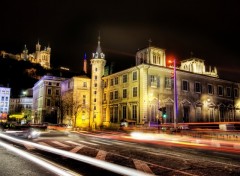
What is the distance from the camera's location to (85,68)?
11994 cm

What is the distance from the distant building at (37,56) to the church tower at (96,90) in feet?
384

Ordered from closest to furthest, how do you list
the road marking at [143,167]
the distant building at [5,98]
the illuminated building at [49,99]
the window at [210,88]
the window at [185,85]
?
the road marking at [143,167], the window at [185,85], the window at [210,88], the illuminated building at [49,99], the distant building at [5,98]

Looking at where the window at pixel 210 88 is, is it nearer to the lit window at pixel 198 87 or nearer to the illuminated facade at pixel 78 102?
the lit window at pixel 198 87

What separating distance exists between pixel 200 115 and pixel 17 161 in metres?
44.5

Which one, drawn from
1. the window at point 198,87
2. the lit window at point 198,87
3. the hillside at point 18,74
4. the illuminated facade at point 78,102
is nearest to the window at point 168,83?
the lit window at point 198,87

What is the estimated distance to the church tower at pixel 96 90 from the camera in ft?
191

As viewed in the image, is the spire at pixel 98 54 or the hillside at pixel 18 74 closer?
the spire at pixel 98 54

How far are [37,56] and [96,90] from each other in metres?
131

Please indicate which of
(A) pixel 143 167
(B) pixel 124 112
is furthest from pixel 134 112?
(A) pixel 143 167

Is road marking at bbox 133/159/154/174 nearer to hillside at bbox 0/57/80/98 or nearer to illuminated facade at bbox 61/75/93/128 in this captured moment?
illuminated facade at bbox 61/75/93/128

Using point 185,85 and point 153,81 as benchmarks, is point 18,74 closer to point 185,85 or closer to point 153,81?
point 153,81

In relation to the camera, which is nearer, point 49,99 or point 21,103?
point 49,99

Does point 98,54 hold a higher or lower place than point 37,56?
lower

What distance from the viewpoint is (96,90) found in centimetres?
6041
